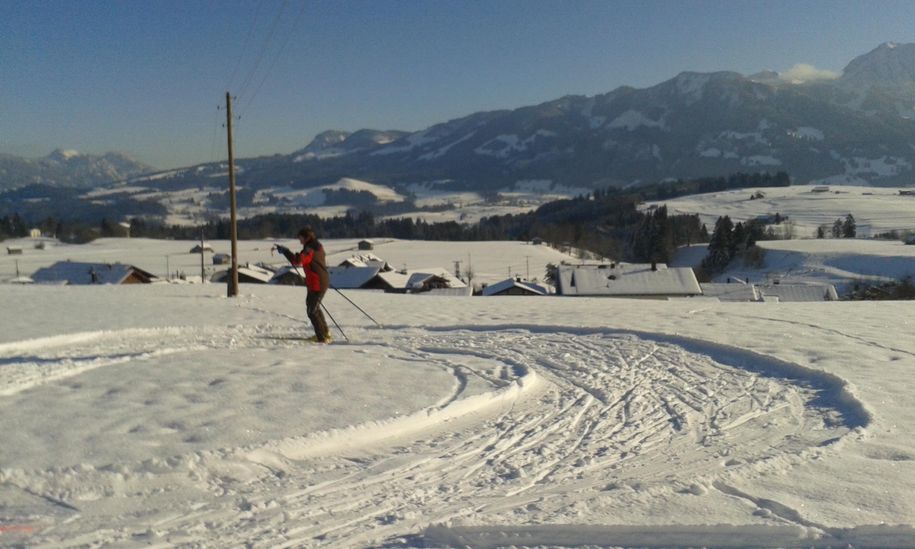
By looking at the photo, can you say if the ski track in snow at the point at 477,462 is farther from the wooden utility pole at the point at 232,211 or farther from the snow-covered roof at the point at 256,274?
the snow-covered roof at the point at 256,274

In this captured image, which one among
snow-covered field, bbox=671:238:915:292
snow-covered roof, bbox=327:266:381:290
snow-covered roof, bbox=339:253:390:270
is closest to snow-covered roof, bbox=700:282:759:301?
snow-covered field, bbox=671:238:915:292

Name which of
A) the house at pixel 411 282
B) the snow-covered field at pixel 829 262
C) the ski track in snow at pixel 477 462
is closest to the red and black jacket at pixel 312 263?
the ski track in snow at pixel 477 462

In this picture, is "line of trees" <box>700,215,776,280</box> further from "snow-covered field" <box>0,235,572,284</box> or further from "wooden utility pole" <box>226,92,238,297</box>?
"wooden utility pole" <box>226,92,238,297</box>

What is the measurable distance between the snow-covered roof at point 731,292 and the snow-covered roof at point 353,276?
27.8 m

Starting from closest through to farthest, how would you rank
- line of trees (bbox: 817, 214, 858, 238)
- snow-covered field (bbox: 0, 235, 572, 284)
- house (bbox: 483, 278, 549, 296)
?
house (bbox: 483, 278, 549, 296) < snow-covered field (bbox: 0, 235, 572, 284) < line of trees (bbox: 817, 214, 858, 238)

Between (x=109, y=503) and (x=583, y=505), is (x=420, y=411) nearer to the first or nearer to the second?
(x=583, y=505)

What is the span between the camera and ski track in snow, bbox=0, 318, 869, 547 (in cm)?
452

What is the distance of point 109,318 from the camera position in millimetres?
14773

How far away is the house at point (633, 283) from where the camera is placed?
4459 centimetres

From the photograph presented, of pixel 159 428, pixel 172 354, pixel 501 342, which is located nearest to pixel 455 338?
pixel 501 342

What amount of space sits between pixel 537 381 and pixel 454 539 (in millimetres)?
4733

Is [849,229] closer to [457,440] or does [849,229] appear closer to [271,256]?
[271,256]

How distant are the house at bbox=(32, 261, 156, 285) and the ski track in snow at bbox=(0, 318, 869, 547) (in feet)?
169

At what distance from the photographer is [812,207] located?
140 meters
